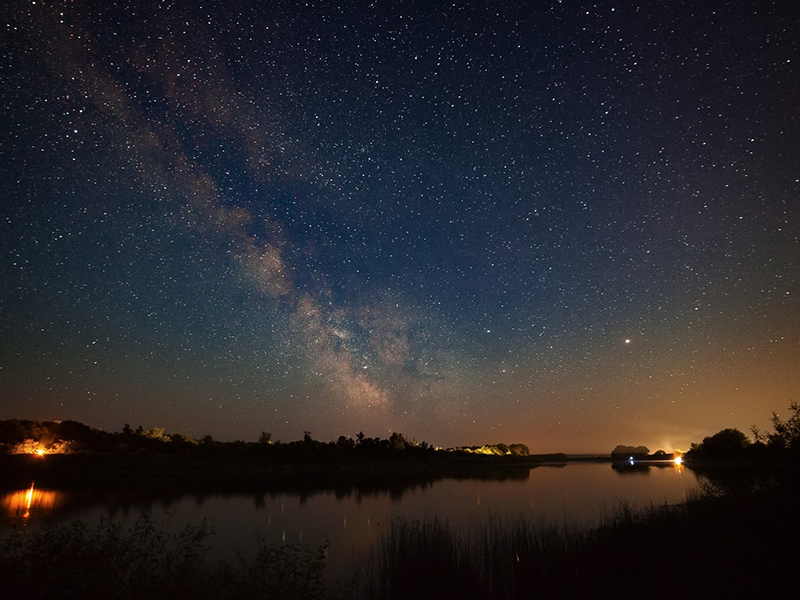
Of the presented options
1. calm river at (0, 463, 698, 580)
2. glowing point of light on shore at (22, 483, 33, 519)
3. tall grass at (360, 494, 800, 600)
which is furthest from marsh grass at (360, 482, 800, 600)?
glowing point of light on shore at (22, 483, 33, 519)

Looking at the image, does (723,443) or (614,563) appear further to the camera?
(723,443)

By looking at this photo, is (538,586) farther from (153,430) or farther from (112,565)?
(153,430)

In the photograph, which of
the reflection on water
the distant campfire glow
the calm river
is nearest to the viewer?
the calm river

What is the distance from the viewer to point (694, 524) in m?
13.7

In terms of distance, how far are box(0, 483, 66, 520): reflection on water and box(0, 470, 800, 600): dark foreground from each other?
13238 mm

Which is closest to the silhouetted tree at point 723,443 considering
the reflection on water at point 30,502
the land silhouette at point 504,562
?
the land silhouette at point 504,562

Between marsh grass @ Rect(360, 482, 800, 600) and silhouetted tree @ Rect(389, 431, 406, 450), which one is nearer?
marsh grass @ Rect(360, 482, 800, 600)

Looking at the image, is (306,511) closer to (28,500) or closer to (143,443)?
(28,500)

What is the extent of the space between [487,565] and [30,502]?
28.2 m

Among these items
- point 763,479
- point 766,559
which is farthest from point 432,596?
point 763,479

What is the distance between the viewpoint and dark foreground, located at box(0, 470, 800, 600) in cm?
834

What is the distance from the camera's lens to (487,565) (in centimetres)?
1198

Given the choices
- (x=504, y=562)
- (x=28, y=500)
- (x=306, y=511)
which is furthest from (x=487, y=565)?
(x=28, y=500)

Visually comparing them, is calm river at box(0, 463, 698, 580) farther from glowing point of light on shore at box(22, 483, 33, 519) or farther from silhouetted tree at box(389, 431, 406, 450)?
silhouetted tree at box(389, 431, 406, 450)
